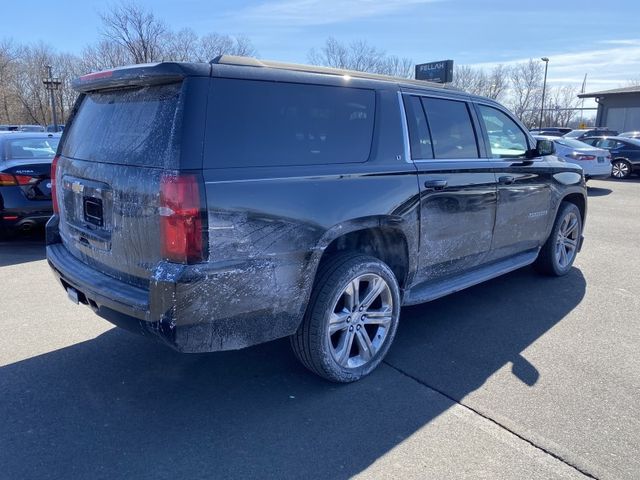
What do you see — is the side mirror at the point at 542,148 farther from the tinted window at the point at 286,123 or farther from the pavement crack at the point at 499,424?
the pavement crack at the point at 499,424

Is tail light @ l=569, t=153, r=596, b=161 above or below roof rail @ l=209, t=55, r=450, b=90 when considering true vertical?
below

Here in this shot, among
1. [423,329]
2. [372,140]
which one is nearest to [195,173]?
[372,140]

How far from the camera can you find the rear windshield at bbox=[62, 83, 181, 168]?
2609mm

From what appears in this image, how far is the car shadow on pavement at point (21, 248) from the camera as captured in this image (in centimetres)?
643

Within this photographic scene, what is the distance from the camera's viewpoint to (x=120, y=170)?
279cm

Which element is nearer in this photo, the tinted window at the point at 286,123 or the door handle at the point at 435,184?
the tinted window at the point at 286,123

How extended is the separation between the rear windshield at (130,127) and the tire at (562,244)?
172 inches

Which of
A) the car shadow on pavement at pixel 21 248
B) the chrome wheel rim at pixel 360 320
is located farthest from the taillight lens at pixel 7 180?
the chrome wheel rim at pixel 360 320

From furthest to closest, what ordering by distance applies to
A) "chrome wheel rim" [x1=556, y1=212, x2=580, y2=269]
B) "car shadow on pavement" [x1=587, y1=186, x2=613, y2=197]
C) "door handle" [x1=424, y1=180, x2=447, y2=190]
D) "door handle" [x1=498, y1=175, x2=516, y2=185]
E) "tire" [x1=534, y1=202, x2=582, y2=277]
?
"car shadow on pavement" [x1=587, y1=186, x2=613, y2=197] → "chrome wheel rim" [x1=556, y1=212, x2=580, y2=269] → "tire" [x1=534, y1=202, x2=582, y2=277] → "door handle" [x1=498, y1=175, x2=516, y2=185] → "door handle" [x1=424, y1=180, x2=447, y2=190]

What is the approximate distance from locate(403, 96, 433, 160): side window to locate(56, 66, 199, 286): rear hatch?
1.74 metres

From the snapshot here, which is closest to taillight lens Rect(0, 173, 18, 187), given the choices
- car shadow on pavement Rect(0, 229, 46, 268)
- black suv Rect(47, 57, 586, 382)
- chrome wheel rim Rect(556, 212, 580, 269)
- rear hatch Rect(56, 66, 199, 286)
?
car shadow on pavement Rect(0, 229, 46, 268)

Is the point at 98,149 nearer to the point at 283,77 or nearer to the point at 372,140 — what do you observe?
the point at 283,77

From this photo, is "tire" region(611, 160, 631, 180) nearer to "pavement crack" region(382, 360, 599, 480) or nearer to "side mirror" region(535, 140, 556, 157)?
"side mirror" region(535, 140, 556, 157)

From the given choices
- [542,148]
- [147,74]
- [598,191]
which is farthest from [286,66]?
[598,191]
